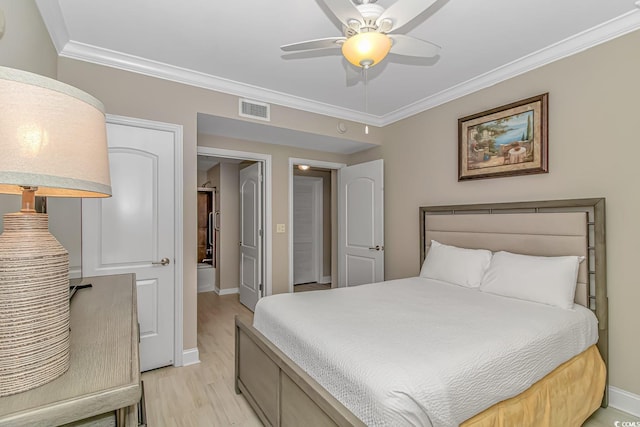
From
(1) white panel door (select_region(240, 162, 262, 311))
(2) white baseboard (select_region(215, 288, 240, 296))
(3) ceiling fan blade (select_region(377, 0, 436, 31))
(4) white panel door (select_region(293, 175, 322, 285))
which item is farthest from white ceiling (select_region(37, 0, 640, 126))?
(2) white baseboard (select_region(215, 288, 240, 296))

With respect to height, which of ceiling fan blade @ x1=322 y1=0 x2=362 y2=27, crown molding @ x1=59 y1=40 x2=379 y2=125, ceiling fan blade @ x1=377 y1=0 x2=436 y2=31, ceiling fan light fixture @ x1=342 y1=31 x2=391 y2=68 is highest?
crown molding @ x1=59 y1=40 x2=379 y2=125

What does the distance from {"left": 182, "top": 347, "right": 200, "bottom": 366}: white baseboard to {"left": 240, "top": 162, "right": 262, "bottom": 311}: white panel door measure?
→ 1.31m

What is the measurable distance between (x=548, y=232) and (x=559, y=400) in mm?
1210

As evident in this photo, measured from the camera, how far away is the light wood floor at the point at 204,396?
2.04m

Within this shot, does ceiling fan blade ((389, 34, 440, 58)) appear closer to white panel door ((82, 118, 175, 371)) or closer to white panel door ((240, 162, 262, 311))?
white panel door ((82, 118, 175, 371))

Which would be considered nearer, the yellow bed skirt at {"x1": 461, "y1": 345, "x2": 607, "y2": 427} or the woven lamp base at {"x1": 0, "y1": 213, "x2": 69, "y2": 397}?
the woven lamp base at {"x1": 0, "y1": 213, "x2": 69, "y2": 397}

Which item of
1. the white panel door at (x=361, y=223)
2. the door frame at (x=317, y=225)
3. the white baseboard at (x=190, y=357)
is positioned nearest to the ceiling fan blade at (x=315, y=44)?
the white panel door at (x=361, y=223)

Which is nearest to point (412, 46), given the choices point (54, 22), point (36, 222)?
point (36, 222)

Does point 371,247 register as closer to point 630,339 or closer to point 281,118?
point 281,118

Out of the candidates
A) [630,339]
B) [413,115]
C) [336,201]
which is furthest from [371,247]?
[630,339]

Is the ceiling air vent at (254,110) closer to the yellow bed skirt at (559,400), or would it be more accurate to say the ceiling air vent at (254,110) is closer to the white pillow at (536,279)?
the white pillow at (536,279)

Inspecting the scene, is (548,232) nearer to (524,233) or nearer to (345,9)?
(524,233)

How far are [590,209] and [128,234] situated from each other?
3548 millimetres

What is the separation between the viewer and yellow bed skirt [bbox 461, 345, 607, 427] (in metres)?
1.41
